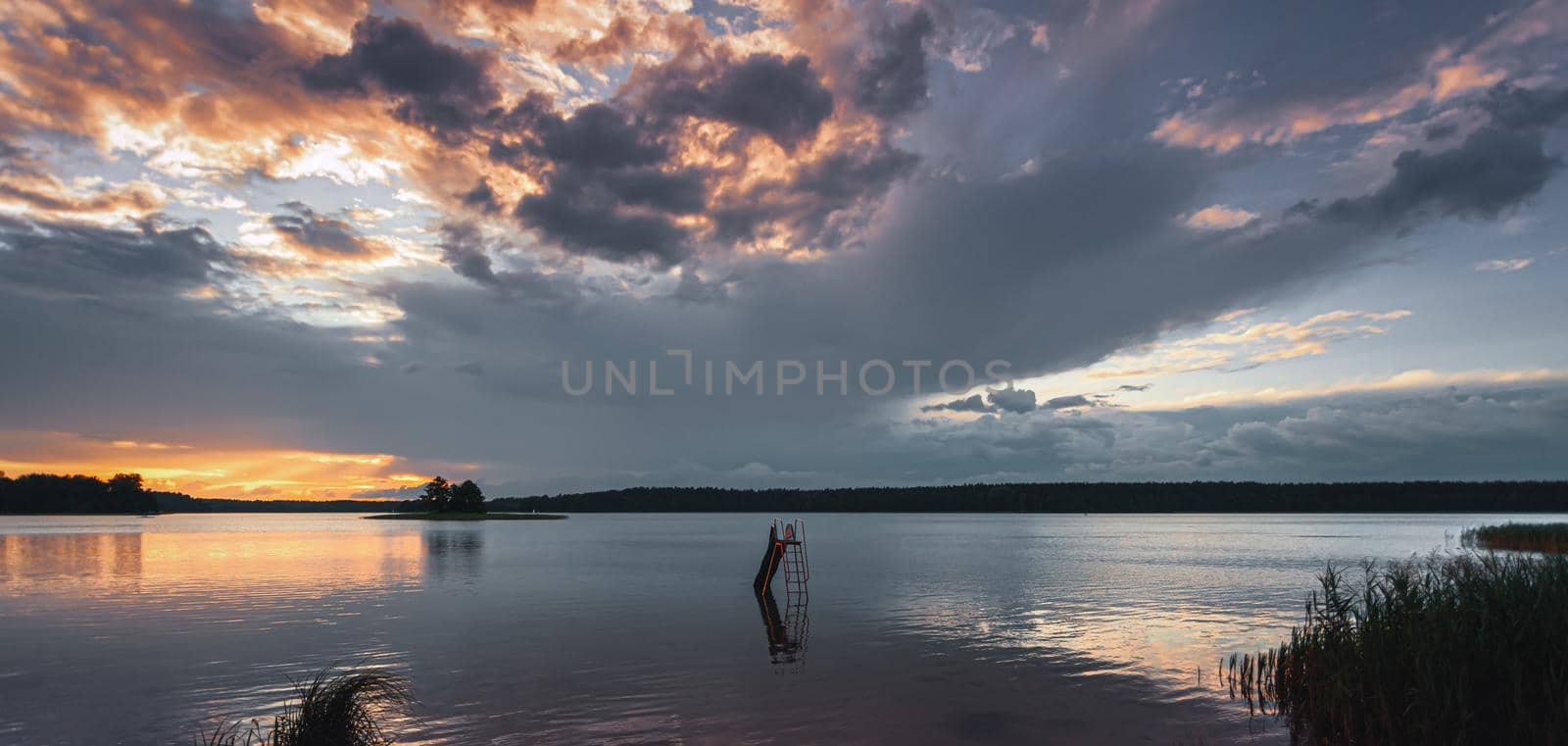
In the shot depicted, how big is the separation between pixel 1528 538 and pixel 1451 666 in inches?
2512

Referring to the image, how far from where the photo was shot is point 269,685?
22266 mm

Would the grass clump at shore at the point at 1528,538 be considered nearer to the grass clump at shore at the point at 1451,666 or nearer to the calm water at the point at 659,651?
the calm water at the point at 659,651

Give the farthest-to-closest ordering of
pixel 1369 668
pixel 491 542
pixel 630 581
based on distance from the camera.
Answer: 1. pixel 491 542
2. pixel 630 581
3. pixel 1369 668

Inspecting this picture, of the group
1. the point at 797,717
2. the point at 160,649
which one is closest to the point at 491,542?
the point at 160,649

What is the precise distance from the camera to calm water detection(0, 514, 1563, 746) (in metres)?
18.6

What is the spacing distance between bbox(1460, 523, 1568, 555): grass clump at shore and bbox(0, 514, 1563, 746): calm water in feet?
57.4

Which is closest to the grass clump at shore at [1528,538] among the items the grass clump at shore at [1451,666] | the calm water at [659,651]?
the calm water at [659,651]

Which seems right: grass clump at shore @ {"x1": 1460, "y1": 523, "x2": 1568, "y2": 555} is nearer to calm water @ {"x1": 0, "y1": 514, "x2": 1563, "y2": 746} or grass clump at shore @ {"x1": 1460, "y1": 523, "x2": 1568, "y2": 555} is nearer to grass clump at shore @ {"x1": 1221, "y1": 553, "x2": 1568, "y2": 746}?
calm water @ {"x1": 0, "y1": 514, "x2": 1563, "y2": 746}

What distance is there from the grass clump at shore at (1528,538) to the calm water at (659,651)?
17.5m

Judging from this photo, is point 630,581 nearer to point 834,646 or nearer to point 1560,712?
point 834,646

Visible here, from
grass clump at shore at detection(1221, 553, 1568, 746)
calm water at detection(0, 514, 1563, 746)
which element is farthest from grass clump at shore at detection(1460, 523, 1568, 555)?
grass clump at shore at detection(1221, 553, 1568, 746)

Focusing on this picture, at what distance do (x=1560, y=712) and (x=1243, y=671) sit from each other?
29.4 feet

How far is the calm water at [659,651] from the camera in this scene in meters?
18.6

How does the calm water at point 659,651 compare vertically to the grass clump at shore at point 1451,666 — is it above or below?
below
